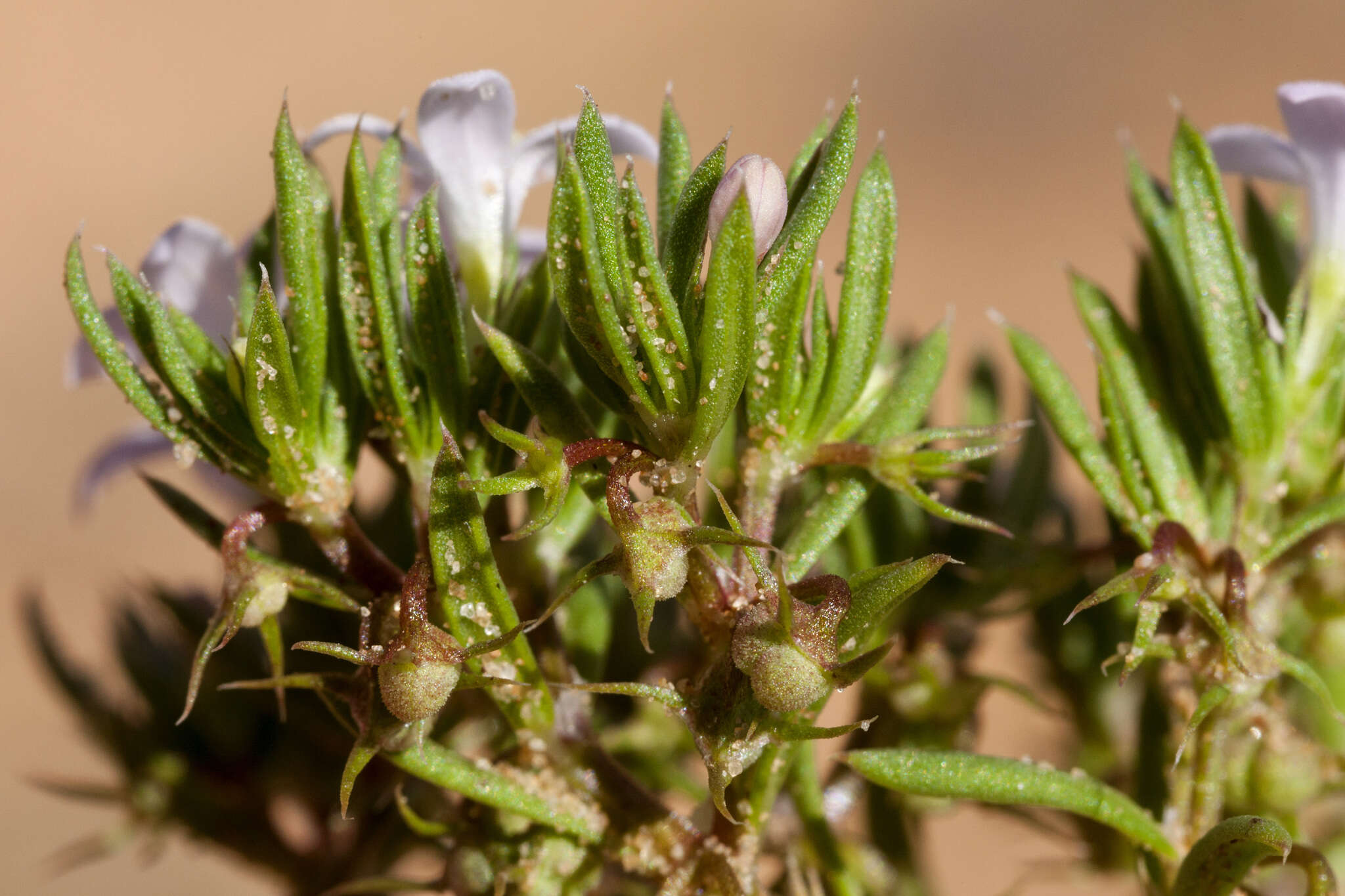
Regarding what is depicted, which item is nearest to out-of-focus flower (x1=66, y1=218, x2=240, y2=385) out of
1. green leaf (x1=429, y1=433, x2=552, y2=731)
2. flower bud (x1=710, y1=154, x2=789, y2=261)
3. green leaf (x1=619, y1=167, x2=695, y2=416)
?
green leaf (x1=429, y1=433, x2=552, y2=731)

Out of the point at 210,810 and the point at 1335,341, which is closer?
the point at 1335,341

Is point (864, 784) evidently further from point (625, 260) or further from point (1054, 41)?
point (1054, 41)

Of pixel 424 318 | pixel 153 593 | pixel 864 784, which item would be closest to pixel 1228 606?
pixel 864 784

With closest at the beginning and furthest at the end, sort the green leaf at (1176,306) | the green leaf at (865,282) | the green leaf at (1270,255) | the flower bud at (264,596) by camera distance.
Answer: the flower bud at (264,596), the green leaf at (865,282), the green leaf at (1176,306), the green leaf at (1270,255)

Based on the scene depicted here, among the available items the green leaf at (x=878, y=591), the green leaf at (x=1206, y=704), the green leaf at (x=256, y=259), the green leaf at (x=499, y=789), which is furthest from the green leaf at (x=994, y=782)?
the green leaf at (x=256, y=259)

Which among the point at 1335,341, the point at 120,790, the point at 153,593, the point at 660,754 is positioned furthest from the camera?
the point at 120,790

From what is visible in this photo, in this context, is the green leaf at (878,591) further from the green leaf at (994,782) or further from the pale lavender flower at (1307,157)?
the pale lavender flower at (1307,157)
